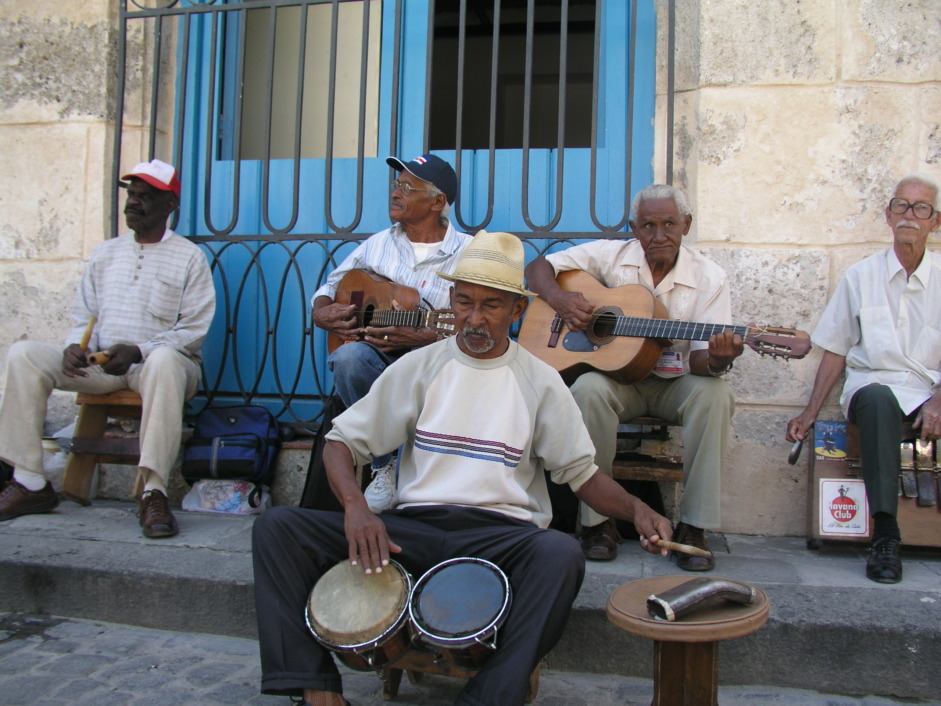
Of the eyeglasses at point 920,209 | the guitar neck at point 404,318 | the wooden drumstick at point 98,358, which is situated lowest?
the wooden drumstick at point 98,358

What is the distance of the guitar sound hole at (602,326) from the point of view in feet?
11.5

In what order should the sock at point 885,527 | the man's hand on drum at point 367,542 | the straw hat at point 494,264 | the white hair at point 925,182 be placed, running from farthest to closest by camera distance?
the white hair at point 925,182
the sock at point 885,527
the straw hat at point 494,264
the man's hand on drum at point 367,542

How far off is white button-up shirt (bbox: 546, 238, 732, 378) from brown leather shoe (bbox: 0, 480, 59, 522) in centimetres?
249

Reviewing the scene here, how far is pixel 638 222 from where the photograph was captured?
3646 millimetres

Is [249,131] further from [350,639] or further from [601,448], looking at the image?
[350,639]

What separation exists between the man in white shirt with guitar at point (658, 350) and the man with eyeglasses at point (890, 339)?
1.60 ft

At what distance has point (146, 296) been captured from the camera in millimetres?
4141

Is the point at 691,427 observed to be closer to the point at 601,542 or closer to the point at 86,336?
the point at 601,542

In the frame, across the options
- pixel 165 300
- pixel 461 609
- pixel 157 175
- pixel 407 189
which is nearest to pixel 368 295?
pixel 407 189

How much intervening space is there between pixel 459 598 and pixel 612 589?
0.87 metres

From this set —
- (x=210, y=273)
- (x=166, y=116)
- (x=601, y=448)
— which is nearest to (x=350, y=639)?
(x=601, y=448)

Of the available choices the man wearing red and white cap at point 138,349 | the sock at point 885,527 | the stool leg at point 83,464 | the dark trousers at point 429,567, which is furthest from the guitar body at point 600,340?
the stool leg at point 83,464

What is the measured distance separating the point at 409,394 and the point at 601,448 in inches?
41.0

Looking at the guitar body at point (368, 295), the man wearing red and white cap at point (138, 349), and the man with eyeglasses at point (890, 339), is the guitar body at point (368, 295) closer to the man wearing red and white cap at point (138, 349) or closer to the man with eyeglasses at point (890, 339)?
the man wearing red and white cap at point (138, 349)
